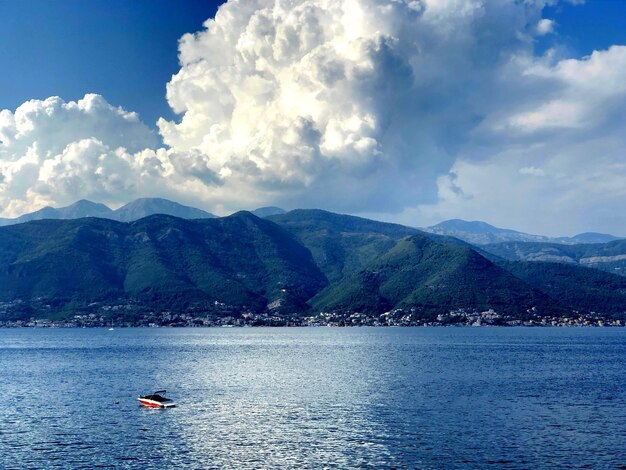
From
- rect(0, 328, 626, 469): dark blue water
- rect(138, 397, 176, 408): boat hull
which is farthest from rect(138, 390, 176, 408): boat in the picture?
rect(0, 328, 626, 469): dark blue water

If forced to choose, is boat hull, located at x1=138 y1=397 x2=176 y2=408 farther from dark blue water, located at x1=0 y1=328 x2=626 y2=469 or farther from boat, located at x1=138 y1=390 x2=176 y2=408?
dark blue water, located at x1=0 y1=328 x2=626 y2=469

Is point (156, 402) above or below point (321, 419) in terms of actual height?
above

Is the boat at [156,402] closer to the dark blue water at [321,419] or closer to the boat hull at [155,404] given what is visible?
the boat hull at [155,404]

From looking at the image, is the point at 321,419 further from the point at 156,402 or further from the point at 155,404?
the point at 155,404

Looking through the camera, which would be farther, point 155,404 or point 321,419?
point 155,404

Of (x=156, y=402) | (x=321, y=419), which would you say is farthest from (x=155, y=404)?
(x=321, y=419)

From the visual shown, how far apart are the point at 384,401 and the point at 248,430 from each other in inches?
1273

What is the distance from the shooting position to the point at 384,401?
361ft

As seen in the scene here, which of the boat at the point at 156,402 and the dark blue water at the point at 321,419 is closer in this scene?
the dark blue water at the point at 321,419

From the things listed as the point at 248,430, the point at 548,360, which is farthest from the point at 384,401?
the point at 548,360

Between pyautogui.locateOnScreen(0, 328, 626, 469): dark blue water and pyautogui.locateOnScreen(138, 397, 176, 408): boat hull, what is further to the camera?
pyautogui.locateOnScreen(138, 397, 176, 408): boat hull

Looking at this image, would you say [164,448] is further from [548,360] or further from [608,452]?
[548,360]

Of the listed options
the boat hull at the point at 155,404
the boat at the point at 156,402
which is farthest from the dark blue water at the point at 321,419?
the boat at the point at 156,402

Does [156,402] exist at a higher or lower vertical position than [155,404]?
higher
